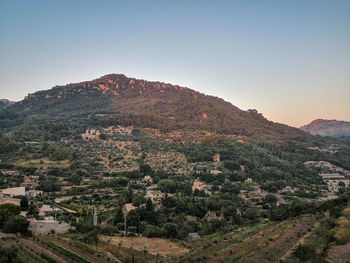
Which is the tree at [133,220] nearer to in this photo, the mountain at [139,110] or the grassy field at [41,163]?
the grassy field at [41,163]

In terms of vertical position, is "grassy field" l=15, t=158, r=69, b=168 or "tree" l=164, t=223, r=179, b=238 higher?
"grassy field" l=15, t=158, r=69, b=168

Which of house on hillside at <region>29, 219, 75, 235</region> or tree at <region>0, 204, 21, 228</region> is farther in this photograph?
house on hillside at <region>29, 219, 75, 235</region>

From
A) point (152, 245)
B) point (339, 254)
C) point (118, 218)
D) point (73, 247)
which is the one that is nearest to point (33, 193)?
point (118, 218)

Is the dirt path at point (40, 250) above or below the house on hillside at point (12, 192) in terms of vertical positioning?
below

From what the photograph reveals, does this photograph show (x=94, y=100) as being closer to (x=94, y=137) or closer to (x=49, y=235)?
(x=94, y=137)

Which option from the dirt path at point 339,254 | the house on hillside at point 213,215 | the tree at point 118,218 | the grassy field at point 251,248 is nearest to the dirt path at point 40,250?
the grassy field at point 251,248

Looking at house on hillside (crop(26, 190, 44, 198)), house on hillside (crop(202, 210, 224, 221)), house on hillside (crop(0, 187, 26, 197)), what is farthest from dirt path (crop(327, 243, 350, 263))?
house on hillside (crop(26, 190, 44, 198))

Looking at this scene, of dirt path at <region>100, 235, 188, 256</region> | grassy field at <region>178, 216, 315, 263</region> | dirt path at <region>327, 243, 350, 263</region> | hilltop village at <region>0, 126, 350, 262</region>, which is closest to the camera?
dirt path at <region>327, 243, 350, 263</region>

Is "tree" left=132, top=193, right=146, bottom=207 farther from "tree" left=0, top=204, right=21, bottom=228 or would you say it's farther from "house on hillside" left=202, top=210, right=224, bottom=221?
"tree" left=0, top=204, right=21, bottom=228

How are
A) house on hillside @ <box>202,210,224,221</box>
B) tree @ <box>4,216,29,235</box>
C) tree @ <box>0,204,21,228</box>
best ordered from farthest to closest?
house on hillside @ <box>202,210,224,221</box>
tree @ <box>0,204,21,228</box>
tree @ <box>4,216,29,235</box>

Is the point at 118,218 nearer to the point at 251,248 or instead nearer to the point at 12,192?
the point at 12,192
